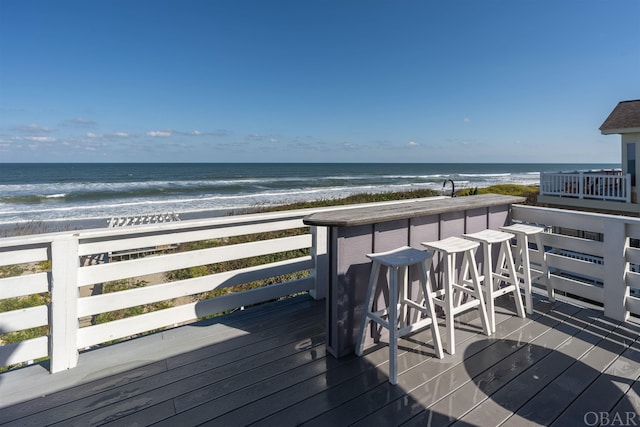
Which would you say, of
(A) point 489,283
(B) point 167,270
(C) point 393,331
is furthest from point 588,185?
(B) point 167,270

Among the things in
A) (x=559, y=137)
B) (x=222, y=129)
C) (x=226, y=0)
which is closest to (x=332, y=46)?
(x=226, y=0)

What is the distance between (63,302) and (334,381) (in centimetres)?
163

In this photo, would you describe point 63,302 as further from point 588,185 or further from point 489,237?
point 588,185

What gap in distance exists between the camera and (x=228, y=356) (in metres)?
1.86

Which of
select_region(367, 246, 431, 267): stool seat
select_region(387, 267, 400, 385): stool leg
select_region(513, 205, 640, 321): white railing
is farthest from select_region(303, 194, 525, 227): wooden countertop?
select_region(513, 205, 640, 321): white railing

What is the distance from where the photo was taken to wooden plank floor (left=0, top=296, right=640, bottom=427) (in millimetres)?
1340

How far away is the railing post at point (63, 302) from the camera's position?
1725 mm

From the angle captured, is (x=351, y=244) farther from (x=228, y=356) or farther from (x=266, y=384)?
(x=228, y=356)

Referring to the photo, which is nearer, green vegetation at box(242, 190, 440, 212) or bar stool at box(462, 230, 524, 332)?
bar stool at box(462, 230, 524, 332)

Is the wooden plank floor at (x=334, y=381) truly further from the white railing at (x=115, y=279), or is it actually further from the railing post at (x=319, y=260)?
the railing post at (x=319, y=260)

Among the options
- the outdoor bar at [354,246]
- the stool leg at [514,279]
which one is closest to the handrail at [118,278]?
the outdoor bar at [354,246]

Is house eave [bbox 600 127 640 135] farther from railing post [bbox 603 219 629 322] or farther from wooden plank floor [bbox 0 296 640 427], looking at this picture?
wooden plank floor [bbox 0 296 640 427]

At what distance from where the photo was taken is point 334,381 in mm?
1585

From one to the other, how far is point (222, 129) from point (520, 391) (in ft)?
138
